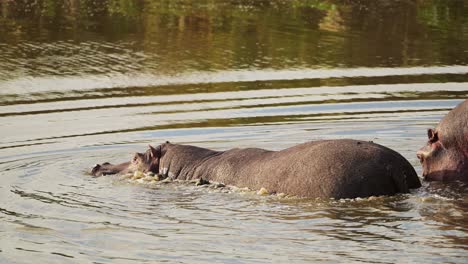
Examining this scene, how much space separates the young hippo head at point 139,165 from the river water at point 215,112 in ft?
0.76

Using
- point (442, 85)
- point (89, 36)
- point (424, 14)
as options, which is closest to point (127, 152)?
point (442, 85)

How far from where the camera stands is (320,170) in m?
10.6

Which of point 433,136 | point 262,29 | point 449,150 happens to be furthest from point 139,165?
Result: point 262,29

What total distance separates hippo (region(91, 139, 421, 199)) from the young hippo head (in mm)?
651

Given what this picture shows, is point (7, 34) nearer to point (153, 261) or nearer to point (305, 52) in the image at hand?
point (305, 52)

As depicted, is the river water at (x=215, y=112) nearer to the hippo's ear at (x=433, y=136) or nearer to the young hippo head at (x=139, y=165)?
the young hippo head at (x=139, y=165)

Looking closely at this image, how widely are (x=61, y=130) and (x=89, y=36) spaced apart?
7.17 metres

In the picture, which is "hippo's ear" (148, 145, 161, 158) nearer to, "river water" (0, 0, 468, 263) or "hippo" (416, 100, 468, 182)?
"river water" (0, 0, 468, 263)

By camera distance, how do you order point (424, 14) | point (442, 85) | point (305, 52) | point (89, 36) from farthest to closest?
point (424, 14) → point (89, 36) → point (305, 52) → point (442, 85)

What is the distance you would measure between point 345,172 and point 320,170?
283 millimetres

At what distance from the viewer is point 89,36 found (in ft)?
70.4

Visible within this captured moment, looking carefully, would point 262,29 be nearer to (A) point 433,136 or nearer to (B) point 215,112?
(B) point 215,112

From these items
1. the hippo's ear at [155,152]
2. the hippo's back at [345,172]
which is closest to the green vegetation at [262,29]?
the hippo's ear at [155,152]

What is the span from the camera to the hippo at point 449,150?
11.2 metres
